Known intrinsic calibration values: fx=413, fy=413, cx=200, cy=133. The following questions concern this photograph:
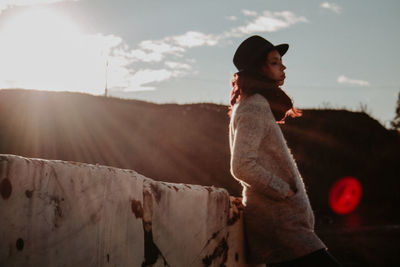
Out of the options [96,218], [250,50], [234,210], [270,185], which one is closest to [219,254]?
[234,210]

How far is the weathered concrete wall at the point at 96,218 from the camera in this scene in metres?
1.01

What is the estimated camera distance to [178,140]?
823 inches

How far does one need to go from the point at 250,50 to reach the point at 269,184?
87cm

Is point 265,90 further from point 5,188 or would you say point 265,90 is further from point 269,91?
point 5,188

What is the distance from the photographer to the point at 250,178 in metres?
2.17

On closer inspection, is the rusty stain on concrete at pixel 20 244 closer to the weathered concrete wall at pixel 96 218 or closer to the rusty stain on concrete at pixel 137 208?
the weathered concrete wall at pixel 96 218

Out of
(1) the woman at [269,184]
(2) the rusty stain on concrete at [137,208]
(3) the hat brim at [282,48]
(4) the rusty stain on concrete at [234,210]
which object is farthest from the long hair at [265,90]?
(2) the rusty stain on concrete at [137,208]

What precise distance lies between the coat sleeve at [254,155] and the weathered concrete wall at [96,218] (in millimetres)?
227

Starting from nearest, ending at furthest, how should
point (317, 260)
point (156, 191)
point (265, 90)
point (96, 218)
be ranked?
point (96, 218), point (156, 191), point (317, 260), point (265, 90)

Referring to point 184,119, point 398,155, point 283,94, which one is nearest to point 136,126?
point 184,119

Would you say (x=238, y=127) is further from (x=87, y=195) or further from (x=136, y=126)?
(x=136, y=126)

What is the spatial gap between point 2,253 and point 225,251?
148 cm

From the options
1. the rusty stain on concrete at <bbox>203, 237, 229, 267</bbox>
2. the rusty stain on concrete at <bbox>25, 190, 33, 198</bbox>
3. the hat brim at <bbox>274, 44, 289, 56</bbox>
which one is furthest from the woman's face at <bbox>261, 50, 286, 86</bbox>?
the rusty stain on concrete at <bbox>25, 190, 33, 198</bbox>

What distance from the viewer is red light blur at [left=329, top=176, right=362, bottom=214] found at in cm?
1870
